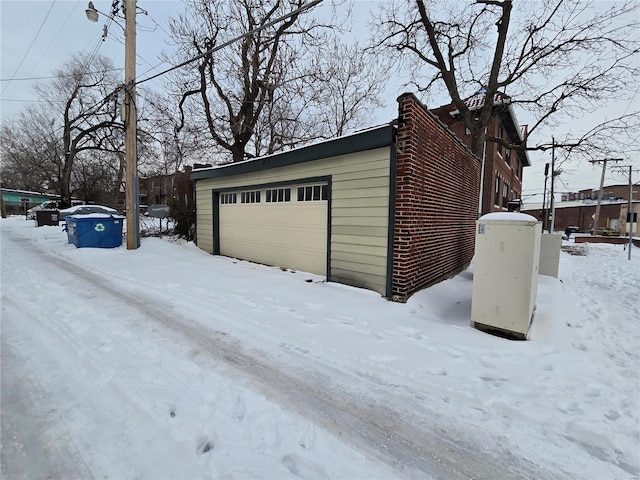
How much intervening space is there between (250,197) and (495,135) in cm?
1540

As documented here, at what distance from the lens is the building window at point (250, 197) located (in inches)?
340

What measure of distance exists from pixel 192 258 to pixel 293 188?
4.12 meters

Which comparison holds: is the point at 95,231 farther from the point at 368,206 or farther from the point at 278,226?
the point at 368,206

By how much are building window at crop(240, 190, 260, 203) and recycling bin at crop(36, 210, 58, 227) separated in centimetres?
1935

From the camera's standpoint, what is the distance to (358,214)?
591 centimetres

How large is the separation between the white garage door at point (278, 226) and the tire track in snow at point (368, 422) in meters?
3.79

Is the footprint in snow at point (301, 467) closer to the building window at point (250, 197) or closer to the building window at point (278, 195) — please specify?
the building window at point (278, 195)

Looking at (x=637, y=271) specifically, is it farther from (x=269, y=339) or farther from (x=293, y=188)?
(x=269, y=339)

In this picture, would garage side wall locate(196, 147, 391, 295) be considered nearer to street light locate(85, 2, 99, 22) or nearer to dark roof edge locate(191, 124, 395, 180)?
dark roof edge locate(191, 124, 395, 180)

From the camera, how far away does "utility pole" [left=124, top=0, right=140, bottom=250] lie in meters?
10.0

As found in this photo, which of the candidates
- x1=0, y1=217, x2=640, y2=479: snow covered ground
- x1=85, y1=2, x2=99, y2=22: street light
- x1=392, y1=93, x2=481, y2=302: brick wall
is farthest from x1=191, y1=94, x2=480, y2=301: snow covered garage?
x1=85, y1=2, x2=99, y2=22: street light

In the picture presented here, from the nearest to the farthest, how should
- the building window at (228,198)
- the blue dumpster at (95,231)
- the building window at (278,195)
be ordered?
the building window at (278,195) < the building window at (228,198) < the blue dumpster at (95,231)

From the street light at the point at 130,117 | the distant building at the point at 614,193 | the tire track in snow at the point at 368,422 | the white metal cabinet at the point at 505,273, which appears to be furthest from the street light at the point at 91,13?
the distant building at the point at 614,193

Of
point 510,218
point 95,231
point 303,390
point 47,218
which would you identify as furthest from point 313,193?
point 47,218
